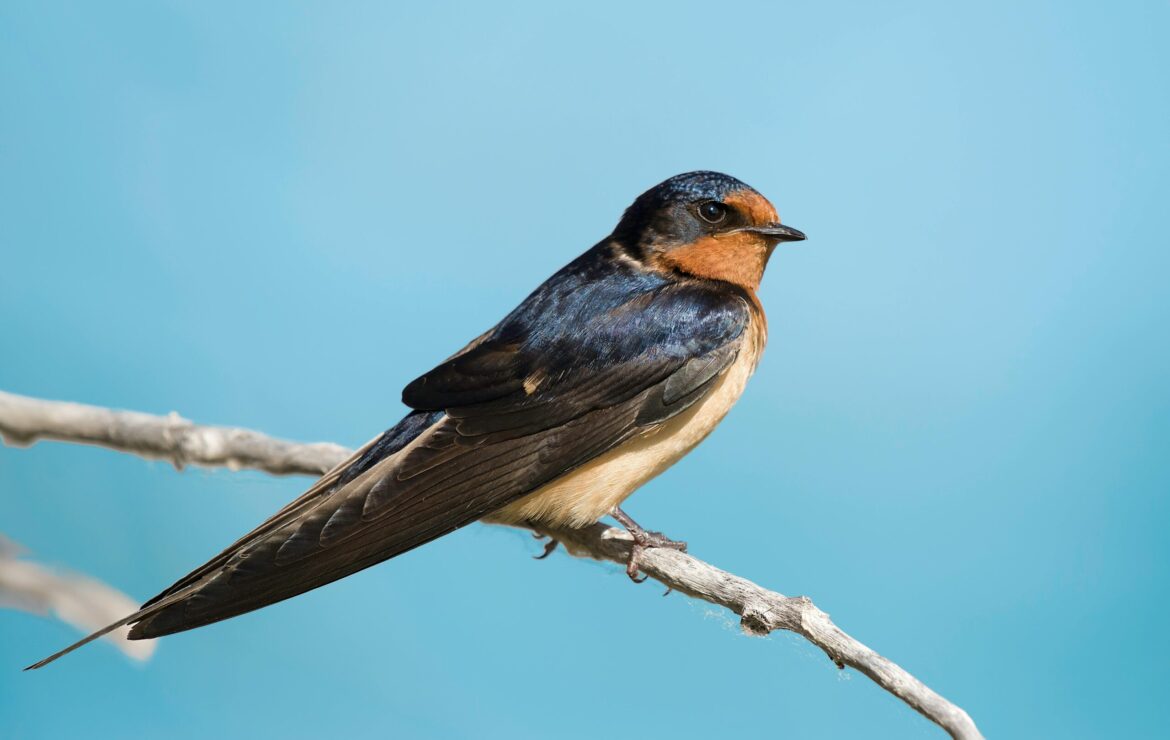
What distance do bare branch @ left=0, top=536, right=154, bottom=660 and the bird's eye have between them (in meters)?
0.86

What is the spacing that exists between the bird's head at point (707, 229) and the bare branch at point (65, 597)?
2.62ft

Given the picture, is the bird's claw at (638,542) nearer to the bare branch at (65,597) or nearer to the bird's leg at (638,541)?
the bird's leg at (638,541)

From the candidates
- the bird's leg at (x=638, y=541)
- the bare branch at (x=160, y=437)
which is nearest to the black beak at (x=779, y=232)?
the bird's leg at (x=638, y=541)

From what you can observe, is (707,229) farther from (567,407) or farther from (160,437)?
(160,437)

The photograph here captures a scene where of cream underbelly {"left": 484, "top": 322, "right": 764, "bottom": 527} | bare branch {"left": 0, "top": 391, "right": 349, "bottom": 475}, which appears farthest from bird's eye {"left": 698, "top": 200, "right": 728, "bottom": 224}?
bare branch {"left": 0, "top": 391, "right": 349, "bottom": 475}

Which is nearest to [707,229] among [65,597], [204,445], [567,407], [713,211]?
[713,211]

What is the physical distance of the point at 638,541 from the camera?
1526mm

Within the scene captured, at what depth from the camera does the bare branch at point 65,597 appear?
1.58m

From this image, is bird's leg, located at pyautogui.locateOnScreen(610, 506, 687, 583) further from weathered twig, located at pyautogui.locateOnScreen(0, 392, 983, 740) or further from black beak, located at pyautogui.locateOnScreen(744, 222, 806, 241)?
black beak, located at pyautogui.locateOnScreen(744, 222, 806, 241)

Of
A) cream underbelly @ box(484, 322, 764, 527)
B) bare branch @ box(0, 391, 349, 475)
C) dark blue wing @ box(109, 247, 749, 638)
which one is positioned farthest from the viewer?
bare branch @ box(0, 391, 349, 475)

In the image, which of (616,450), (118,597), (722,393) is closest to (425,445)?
(616,450)

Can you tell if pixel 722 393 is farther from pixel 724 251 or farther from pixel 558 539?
pixel 558 539

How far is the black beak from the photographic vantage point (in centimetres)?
149

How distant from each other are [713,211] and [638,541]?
16.6 inches
